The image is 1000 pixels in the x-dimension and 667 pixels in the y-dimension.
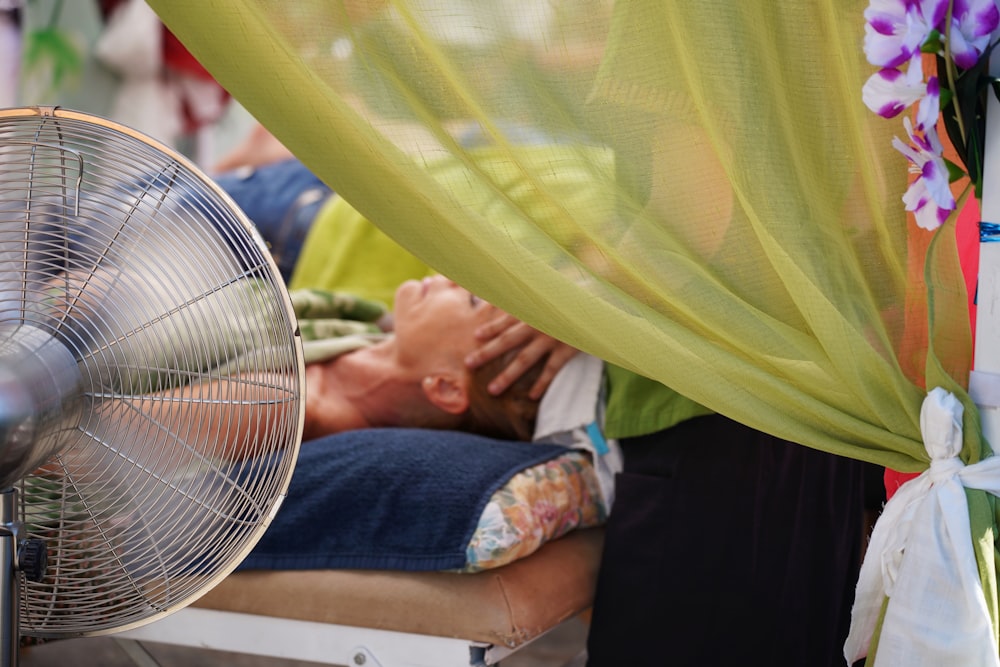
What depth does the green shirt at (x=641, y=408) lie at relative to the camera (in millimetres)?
1403

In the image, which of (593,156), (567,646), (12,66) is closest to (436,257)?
(593,156)

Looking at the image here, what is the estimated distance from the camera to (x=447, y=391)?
1742 mm

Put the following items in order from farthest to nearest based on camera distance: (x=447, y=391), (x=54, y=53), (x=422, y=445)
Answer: (x=54, y=53), (x=447, y=391), (x=422, y=445)

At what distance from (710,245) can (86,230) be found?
0.61m

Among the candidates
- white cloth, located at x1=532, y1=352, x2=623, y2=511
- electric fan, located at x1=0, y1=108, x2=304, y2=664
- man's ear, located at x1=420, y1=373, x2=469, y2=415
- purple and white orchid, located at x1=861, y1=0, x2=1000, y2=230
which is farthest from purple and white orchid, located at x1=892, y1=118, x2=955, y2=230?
man's ear, located at x1=420, y1=373, x2=469, y2=415

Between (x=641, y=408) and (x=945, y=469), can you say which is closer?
(x=945, y=469)

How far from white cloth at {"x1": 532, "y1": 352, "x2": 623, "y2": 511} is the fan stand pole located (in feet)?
2.73

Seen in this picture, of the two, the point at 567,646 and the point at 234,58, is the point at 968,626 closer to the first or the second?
the point at 234,58

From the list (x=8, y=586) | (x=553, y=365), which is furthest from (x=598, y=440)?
(x=8, y=586)

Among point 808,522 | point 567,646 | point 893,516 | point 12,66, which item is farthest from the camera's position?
point 12,66

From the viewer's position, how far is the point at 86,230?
38.9 inches

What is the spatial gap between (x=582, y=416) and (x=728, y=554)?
321mm

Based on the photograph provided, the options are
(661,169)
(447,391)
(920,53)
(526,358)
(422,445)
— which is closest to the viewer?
(920,53)

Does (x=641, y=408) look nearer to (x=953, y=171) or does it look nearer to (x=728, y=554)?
(x=728, y=554)
